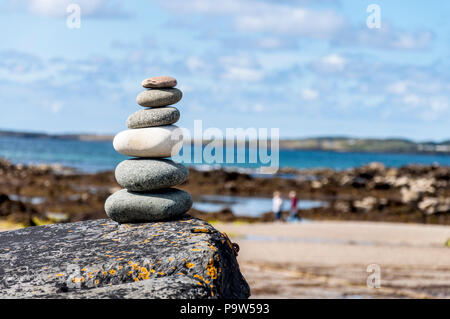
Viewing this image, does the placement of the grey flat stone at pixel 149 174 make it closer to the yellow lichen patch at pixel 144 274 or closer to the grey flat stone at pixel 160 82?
the grey flat stone at pixel 160 82

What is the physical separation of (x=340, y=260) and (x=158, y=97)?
11356 millimetres

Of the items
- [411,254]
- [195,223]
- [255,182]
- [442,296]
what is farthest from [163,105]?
[255,182]

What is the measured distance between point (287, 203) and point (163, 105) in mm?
30896

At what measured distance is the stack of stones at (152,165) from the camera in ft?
24.4

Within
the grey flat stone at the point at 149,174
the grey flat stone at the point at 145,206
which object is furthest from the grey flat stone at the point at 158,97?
the grey flat stone at the point at 145,206

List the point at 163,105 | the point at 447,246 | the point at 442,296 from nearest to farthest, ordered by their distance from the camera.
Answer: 1. the point at 163,105
2. the point at 442,296
3. the point at 447,246

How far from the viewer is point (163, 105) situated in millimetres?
7941

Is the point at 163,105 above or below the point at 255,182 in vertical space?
above

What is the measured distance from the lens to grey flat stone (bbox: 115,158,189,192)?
7.45 meters

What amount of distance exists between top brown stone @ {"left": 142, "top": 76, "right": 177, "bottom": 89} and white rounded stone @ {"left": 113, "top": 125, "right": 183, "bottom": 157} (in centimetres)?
57

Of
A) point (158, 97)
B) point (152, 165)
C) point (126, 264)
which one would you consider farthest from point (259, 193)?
point (126, 264)

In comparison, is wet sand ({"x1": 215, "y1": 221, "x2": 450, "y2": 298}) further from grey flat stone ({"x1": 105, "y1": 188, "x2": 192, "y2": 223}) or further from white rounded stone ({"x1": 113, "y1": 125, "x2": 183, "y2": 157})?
white rounded stone ({"x1": 113, "y1": 125, "x2": 183, "y2": 157})
